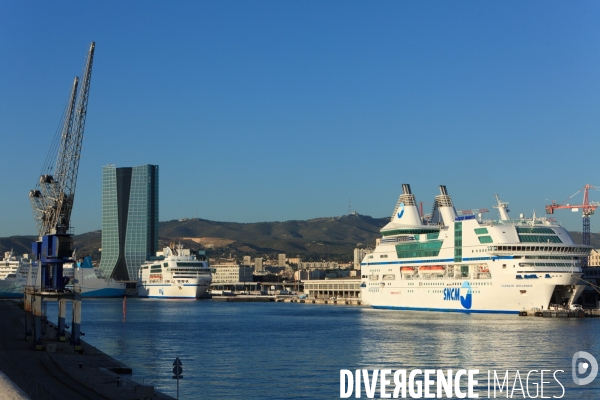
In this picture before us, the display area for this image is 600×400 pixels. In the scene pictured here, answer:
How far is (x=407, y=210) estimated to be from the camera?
10019 centimetres

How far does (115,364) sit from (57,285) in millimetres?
10209

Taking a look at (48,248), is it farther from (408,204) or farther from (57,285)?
(408,204)

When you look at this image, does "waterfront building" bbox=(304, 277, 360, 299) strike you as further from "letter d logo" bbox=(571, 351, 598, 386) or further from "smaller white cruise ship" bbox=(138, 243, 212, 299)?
"letter d logo" bbox=(571, 351, 598, 386)

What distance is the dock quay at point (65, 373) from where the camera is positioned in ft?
92.9

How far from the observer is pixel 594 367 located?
127ft

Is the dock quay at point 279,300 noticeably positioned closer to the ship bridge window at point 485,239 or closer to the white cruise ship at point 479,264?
the white cruise ship at point 479,264

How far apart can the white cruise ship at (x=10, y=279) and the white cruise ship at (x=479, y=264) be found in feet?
293

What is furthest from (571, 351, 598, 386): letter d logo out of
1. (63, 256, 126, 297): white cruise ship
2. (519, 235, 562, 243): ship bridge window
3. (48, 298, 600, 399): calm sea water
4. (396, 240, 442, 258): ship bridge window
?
(63, 256, 126, 297): white cruise ship

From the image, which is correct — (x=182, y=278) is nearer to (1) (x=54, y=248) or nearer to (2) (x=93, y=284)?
(2) (x=93, y=284)

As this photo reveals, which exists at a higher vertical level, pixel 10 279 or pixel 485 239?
pixel 485 239

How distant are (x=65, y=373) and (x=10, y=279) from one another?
13800cm

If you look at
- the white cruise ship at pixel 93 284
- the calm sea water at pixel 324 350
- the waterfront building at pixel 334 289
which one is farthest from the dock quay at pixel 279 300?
the calm sea water at pixel 324 350

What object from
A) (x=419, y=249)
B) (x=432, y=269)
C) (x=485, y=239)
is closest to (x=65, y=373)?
(x=485, y=239)

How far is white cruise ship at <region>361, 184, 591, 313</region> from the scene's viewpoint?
77.1m
